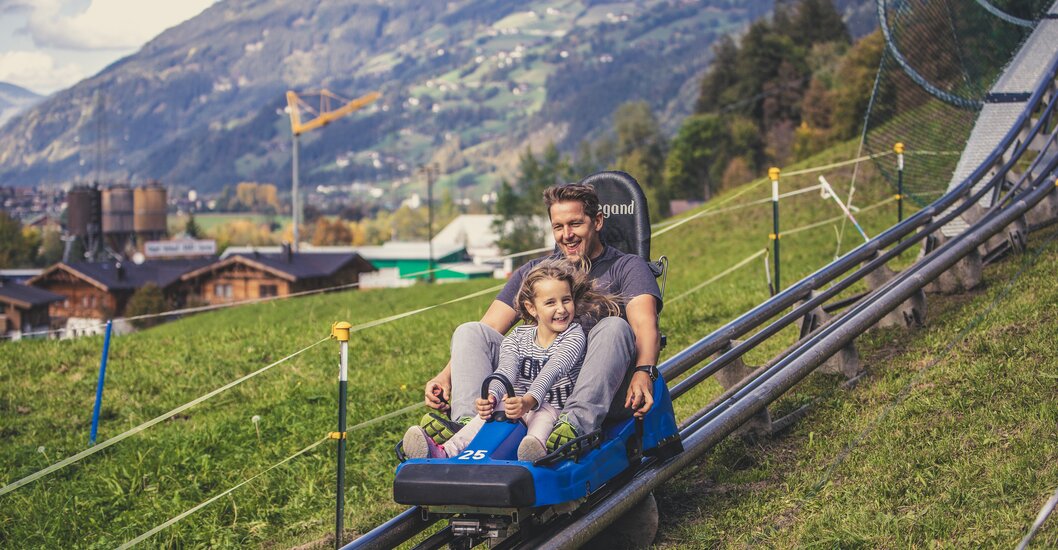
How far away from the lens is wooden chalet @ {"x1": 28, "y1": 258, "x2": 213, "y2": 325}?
295 feet

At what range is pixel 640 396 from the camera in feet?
20.2

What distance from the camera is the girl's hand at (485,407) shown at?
586 cm

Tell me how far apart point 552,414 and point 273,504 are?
11.8 ft

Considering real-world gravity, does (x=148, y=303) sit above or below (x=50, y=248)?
below

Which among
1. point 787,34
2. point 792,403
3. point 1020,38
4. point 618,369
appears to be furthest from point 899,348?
point 787,34

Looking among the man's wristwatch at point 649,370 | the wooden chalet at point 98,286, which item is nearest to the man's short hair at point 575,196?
the man's wristwatch at point 649,370

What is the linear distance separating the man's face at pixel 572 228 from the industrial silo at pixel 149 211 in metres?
157

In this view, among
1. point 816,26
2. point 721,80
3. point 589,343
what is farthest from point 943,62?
point 721,80

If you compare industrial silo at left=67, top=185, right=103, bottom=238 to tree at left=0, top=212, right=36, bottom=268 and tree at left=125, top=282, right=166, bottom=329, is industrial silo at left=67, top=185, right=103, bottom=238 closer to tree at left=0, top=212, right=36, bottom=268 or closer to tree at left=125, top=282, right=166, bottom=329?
tree at left=0, top=212, right=36, bottom=268

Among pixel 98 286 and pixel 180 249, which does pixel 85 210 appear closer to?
pixel 180 249

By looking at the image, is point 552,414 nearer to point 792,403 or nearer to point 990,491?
point 990,491

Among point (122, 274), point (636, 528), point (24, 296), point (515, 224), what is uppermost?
point (515, 224)

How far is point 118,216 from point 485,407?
156m

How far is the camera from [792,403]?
8328 millimetres
